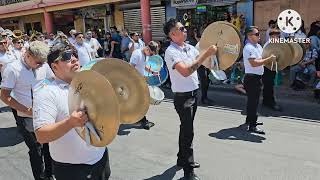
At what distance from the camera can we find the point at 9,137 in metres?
7.09

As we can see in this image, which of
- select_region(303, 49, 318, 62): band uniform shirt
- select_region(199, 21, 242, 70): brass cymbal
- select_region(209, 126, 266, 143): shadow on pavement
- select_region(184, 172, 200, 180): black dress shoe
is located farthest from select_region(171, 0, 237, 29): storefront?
select_region(184, 172, 200, 180): black dress shoe

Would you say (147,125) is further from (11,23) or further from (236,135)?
(11,23)

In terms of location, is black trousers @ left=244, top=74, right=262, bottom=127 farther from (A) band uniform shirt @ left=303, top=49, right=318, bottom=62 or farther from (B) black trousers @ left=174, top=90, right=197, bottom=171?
(A) band uniform shirt @ left=303, top=49, right=318, bottom=62

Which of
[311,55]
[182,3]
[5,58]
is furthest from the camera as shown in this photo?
[182,3]

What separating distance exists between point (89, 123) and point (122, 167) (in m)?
3.21

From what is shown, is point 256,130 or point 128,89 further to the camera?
point 256,130

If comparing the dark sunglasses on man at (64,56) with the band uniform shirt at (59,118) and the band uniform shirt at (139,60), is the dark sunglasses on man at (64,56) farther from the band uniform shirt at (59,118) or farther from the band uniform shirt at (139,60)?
the band uniform shirt at (139,60)

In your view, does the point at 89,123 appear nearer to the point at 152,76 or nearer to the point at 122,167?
the point at 122,167

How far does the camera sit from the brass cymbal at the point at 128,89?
2.79m

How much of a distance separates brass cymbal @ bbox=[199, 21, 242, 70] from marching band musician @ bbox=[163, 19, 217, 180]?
298 millimetres

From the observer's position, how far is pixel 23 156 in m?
6.00

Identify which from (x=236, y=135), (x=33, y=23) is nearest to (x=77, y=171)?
(x=236, y=135)

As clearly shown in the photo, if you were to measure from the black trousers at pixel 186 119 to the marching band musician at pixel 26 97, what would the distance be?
1540 millimetres

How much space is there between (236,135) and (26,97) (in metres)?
3.31
